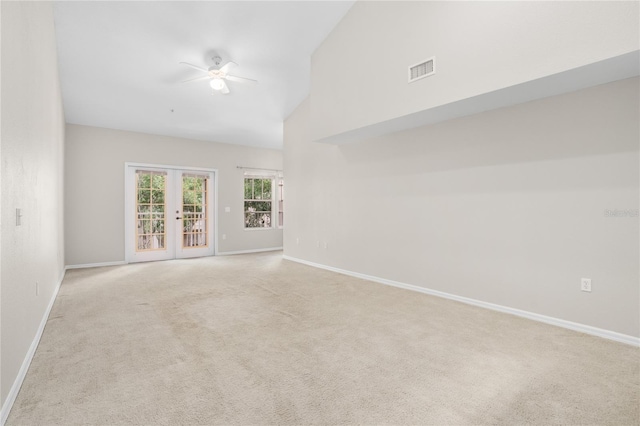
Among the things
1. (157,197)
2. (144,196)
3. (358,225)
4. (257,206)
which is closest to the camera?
(358,225)

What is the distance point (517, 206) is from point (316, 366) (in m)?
2.61

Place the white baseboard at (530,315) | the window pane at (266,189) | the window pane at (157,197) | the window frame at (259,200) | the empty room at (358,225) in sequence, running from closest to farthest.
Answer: the empty room at (358,225)
the white baseboard at (530,315)
the window pane at (157,197)
the window frame at (259,200)
the window pane at (266,189)

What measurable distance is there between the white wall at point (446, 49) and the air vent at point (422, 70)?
6 centimetres

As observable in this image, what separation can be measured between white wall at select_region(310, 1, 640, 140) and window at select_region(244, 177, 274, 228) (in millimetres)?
3783

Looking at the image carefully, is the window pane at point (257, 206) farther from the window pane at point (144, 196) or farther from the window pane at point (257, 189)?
the window pane at point (144, 196)

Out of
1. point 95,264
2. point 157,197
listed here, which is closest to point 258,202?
point 157,197

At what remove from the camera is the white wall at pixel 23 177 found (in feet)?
5.76

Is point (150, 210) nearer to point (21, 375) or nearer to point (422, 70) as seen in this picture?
point (21, 375)

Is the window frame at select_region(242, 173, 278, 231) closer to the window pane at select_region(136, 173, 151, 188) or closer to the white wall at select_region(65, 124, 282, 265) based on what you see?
the white wall at select_region(65, 124, 282, 265)

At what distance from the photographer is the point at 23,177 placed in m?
2.19

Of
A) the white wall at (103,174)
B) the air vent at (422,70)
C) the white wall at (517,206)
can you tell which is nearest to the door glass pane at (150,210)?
the white wall at (103,174)

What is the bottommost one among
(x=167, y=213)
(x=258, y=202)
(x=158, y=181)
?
(x=167, y=213)

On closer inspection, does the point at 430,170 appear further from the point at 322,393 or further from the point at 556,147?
the point at 322,393

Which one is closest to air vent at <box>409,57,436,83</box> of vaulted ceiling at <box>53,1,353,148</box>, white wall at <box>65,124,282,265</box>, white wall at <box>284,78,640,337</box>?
white wall at <box>284,78,640,337</box>
